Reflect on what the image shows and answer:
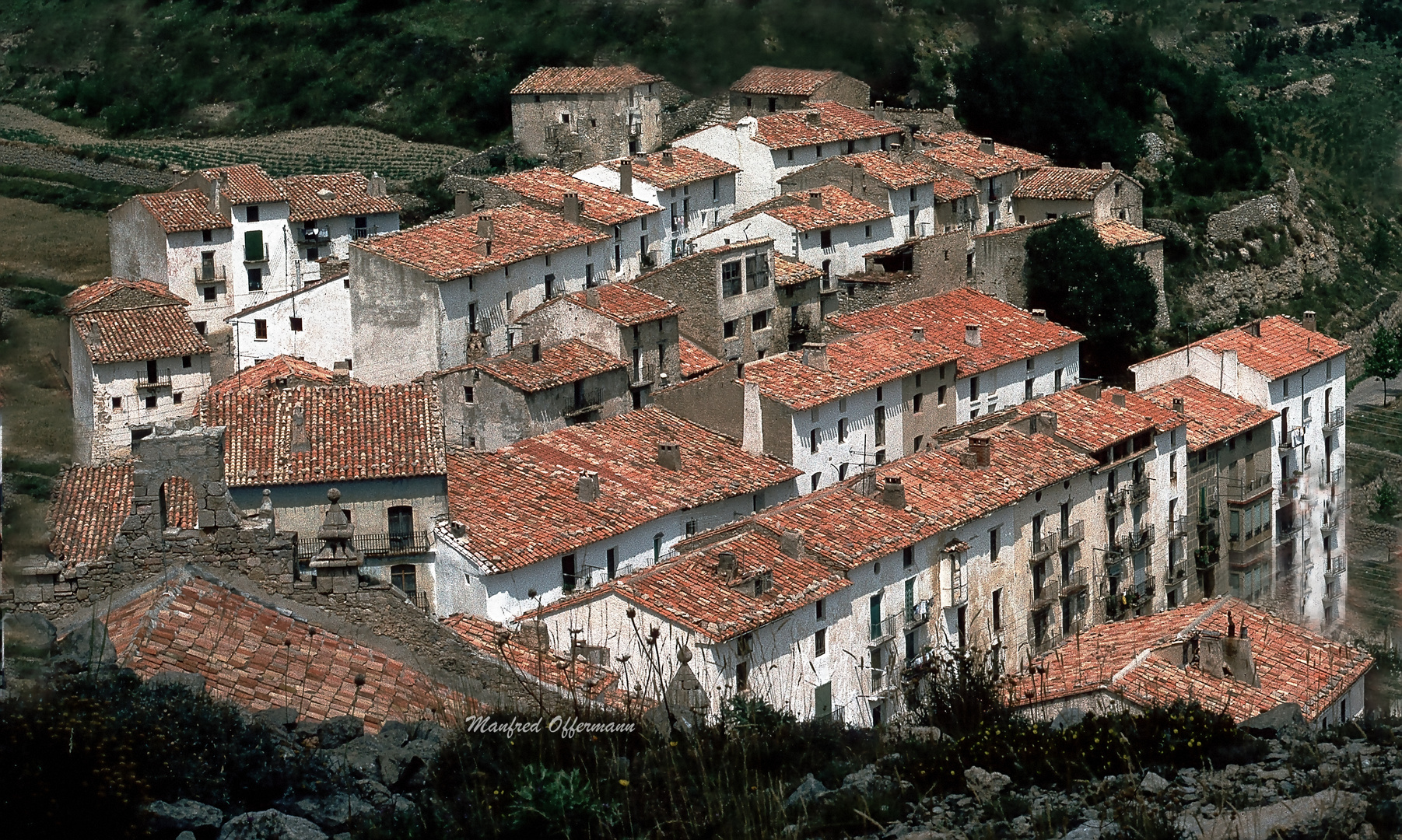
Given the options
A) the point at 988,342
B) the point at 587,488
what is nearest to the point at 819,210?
the point at 988,342

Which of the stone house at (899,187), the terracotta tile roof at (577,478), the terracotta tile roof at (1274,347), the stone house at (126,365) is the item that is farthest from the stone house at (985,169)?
the stone house at (126,365)

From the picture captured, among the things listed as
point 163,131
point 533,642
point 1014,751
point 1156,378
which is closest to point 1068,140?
point 1156,378

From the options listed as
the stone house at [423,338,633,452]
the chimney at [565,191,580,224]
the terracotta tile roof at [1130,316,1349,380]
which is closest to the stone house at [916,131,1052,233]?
the terracotta tile roof at [1130,316,1349,380]

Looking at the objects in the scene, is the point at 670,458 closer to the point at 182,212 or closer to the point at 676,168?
the point at 182,212

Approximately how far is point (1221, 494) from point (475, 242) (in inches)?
439

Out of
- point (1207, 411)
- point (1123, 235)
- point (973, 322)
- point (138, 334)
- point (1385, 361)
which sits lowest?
point (1385, 361)

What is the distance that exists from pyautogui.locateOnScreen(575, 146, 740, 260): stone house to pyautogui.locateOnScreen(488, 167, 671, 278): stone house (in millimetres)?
283

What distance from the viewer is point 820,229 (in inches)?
1452

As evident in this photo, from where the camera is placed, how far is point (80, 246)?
35.2 meters

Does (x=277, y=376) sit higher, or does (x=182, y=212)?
(x=182, y=212)

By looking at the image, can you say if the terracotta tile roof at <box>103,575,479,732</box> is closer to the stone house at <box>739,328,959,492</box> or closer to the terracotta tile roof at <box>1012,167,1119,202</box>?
the stone house at <box>739,328,959,492</box>

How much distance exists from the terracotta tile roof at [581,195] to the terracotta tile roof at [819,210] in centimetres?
185

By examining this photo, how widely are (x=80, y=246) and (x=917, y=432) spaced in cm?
1341

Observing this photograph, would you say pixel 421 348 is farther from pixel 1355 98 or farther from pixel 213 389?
pixel 1355 98
